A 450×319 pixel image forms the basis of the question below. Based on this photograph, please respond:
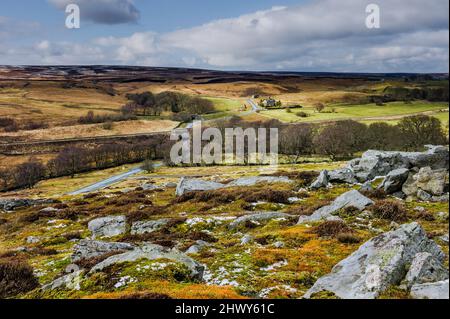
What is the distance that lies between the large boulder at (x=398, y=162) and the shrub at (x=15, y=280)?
106 ft

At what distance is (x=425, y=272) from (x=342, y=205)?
58.3 ft

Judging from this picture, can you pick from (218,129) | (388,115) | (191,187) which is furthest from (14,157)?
(388,115)

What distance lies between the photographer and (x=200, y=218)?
110 ft

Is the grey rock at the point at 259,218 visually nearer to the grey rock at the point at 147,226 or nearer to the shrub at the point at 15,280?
the grey rock at the point at 147,226

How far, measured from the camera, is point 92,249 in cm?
2306

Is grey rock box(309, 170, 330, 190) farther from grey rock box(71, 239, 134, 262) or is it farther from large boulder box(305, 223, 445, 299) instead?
large boulder box(305, 223, 445, 299)

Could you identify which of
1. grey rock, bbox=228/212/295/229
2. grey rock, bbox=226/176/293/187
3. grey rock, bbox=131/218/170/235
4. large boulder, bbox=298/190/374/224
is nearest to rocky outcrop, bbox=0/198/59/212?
grey rock, bbox=226/176/293/187

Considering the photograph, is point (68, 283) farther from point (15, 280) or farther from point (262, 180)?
point (262, 180)

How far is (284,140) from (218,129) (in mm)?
41053

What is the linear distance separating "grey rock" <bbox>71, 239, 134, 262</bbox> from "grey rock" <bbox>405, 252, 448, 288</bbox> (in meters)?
16.3

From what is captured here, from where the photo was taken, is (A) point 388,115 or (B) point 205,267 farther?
(A) point 388,115

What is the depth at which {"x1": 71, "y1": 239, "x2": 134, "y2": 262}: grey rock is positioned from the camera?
2234cm
